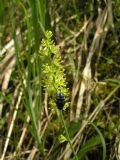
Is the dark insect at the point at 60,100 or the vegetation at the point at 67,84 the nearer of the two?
the dark insect at the point at 60,100

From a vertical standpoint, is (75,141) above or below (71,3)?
below

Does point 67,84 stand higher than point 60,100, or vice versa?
point 67,84

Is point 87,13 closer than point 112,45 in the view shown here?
No

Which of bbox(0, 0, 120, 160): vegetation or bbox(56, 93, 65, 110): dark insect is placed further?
bbox(0, 0, 120, 160): vegetation

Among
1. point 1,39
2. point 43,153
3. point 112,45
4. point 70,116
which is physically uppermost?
point 1,39

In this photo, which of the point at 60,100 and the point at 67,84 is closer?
the point at 60,100

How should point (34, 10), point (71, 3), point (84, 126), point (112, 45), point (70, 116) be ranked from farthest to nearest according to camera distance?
1. point (71, 3)
2. point (112, 45)
3. point (70, 116)
4. point (84, 126)
5. point (34, 10)

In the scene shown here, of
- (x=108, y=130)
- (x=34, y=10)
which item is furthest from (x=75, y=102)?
(x=34, y=10)

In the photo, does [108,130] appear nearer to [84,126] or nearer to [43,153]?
[84,126]
